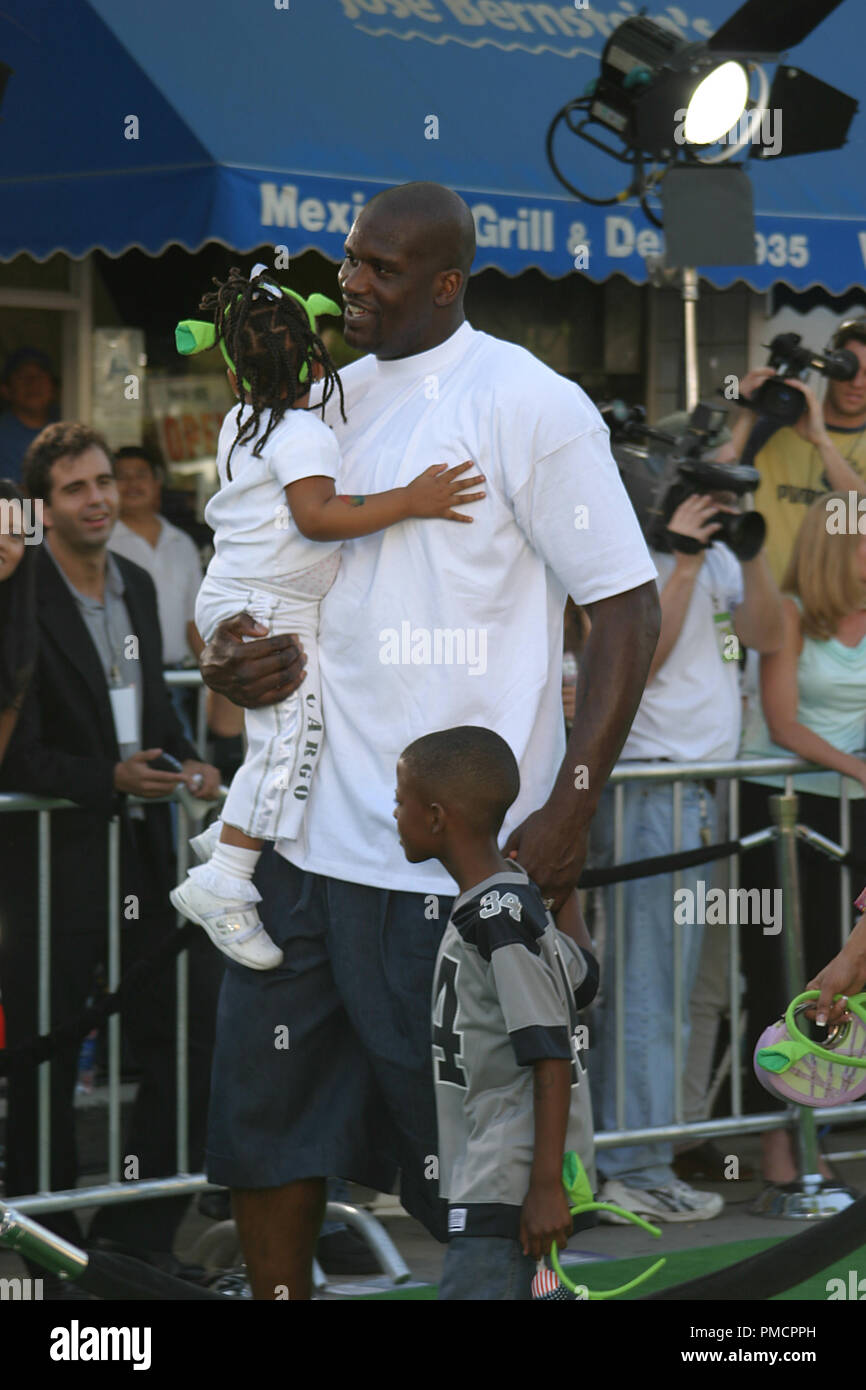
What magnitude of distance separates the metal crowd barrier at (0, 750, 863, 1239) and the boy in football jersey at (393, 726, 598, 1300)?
1.31m

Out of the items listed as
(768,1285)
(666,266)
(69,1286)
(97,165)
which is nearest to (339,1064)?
(768,1285)

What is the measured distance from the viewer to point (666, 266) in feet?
20.3

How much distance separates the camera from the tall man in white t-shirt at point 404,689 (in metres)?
3.27

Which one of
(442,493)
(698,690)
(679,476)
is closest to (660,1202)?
(698,690)

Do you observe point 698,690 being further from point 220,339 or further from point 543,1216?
point 543,1216

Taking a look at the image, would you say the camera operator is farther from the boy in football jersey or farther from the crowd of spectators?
the boy in football jersey

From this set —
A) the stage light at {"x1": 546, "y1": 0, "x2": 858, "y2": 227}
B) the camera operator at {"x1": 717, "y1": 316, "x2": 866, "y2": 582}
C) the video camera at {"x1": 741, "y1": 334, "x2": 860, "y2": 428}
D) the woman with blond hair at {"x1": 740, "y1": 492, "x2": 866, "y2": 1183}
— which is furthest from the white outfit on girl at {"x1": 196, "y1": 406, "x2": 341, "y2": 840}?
the camera operator at {"x1": 717, "y1": 316, "x2": 866, "y2": 582}

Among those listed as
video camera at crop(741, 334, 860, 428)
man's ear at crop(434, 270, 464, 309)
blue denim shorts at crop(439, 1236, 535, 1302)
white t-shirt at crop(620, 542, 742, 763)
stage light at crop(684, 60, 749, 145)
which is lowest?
blue denim shorts at crop(439, 1236, 535, 1302)

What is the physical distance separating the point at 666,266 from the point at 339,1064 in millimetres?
3458

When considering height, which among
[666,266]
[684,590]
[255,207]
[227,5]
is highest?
[227,5]

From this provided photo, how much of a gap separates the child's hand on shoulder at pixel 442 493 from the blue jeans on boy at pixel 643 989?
2.28m

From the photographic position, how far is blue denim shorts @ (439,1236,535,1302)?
3129mm

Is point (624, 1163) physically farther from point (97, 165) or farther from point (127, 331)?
point (127, 331)

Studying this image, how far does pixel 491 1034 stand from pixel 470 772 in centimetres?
41
